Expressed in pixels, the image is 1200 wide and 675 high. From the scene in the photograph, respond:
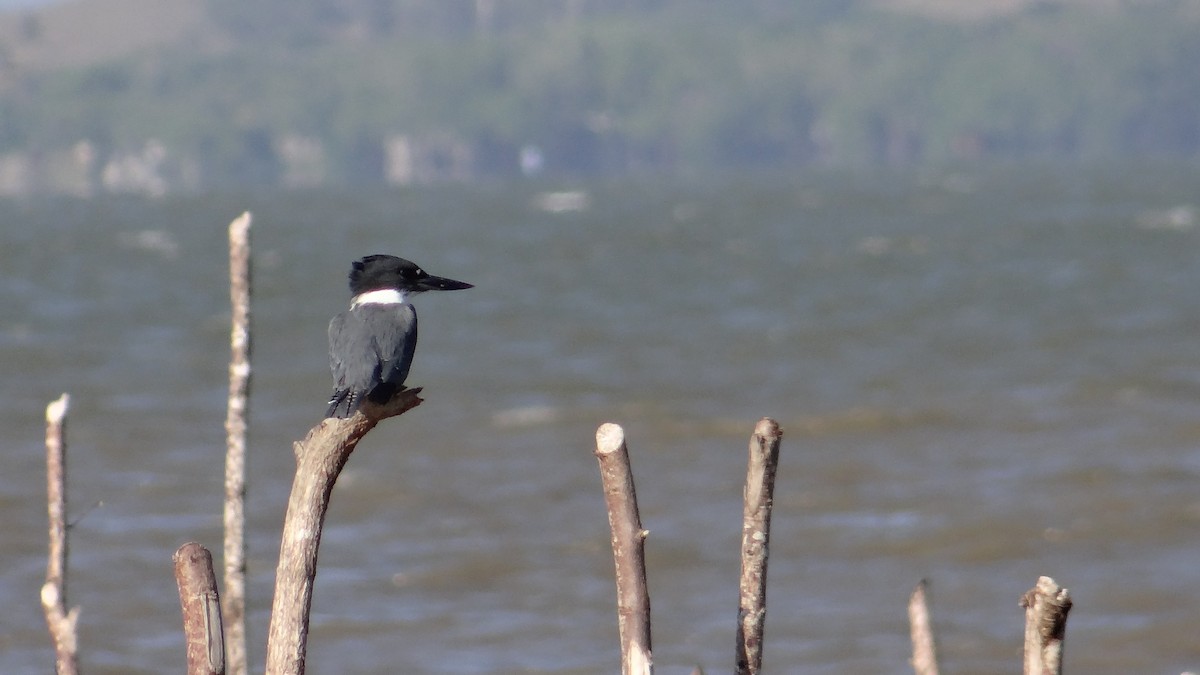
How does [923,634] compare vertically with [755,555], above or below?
below

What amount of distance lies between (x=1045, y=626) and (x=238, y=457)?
2.11 metres

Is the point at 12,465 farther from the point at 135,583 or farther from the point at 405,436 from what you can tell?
the point at 135,583

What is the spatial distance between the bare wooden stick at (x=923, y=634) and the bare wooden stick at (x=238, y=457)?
1.67 m

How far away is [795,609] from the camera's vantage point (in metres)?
11.2

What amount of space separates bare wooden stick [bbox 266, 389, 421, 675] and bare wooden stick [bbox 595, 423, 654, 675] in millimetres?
620

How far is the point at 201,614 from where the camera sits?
13.2ft

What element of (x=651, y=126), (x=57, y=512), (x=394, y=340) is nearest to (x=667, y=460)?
(x=394, y=340)

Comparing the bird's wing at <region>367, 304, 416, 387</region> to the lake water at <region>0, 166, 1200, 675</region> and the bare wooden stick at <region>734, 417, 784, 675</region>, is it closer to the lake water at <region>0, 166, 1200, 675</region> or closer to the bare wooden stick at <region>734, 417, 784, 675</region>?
the lake water at <region>0, 166, 1200, 675</region>

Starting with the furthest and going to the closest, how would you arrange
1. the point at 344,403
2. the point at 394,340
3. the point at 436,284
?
the point at 436,284, the point at 394,340, the point at 344,403

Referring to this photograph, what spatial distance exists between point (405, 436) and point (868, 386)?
19.8 ft

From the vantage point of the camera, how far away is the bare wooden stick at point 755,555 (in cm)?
416

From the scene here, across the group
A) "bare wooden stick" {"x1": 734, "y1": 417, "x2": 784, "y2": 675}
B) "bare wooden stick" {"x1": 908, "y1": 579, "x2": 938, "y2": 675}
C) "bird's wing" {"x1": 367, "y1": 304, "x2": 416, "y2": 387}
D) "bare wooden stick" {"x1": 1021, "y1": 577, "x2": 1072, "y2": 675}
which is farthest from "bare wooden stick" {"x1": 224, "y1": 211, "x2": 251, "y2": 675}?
"bare wooden stick" {"x1": 1021, "y1": 577, "x2": 1072, "y2": 675}

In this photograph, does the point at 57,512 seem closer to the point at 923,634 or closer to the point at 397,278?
the point at 397,278

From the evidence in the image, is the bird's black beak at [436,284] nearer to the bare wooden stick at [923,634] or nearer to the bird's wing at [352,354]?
the bird's wing at [352,354]
